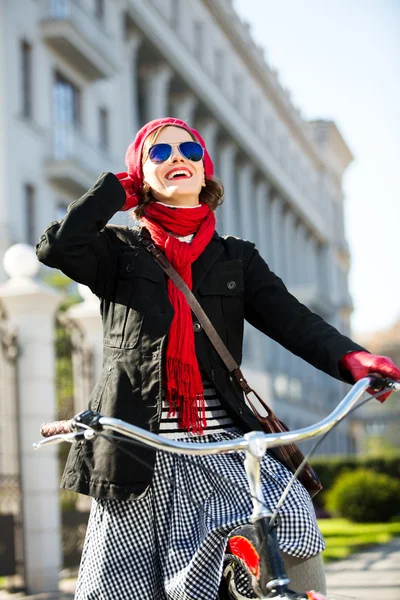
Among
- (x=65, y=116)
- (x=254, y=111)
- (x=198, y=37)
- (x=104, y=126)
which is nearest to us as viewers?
(x=65, y=116)

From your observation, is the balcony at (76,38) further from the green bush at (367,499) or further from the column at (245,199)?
the column at (245,199)

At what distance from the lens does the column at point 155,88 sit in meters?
33.6

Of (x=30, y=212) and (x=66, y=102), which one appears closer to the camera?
(x=30, y=212)

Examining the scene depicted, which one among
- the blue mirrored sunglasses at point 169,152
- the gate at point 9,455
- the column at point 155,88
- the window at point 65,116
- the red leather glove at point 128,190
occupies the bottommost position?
the gate at point 9,455

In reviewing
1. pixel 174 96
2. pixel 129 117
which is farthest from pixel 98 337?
pixel 174 96

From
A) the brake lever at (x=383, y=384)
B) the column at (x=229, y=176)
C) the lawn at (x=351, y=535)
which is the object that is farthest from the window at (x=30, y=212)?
the brake lever at (x=383, y=384)

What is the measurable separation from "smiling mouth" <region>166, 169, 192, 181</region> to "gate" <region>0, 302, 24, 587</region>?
7.22 metres

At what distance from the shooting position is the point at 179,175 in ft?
11.5

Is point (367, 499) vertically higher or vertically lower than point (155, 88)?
lower

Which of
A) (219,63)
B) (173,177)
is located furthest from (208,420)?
(219,63)

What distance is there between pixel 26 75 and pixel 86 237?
824 inches

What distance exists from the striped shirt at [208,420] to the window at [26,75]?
20.5 m

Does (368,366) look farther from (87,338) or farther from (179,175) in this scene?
(87,338)

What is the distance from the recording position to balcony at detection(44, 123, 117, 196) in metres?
23.5
